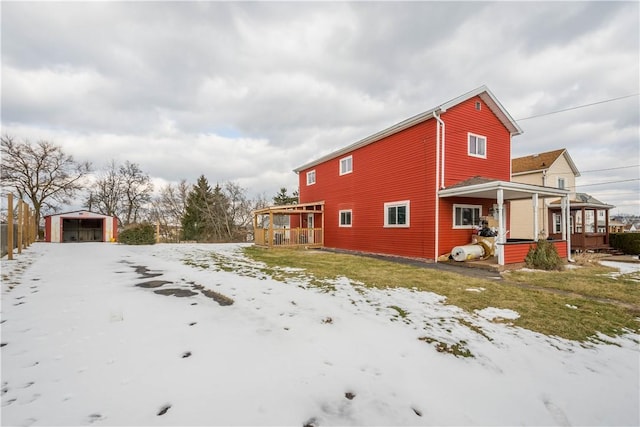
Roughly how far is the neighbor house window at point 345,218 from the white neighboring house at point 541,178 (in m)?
10.8

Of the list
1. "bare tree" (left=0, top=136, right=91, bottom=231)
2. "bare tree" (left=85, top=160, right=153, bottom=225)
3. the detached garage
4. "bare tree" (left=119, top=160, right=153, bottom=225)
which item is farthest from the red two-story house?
"bare tree" (left=85, top=160, right=153, bottom=225)

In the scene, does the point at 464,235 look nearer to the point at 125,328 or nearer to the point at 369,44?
the point at 369,44

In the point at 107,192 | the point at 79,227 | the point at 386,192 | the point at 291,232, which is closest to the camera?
the point at 386,192

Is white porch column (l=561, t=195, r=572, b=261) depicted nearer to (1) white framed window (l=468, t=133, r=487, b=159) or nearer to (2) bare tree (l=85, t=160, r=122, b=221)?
(1) white framed window (l=468, t=133, r=487, b=159)

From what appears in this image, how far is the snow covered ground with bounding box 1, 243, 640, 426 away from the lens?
1.89 meters

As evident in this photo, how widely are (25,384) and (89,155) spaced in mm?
35617

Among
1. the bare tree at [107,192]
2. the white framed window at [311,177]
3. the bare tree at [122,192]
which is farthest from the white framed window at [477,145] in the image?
the bare tree at [107,192]

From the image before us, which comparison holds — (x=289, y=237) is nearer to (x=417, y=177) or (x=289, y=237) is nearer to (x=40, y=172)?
(x=417, y=177)

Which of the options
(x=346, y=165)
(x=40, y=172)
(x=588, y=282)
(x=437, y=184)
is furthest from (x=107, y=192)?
(x=588, y=282)

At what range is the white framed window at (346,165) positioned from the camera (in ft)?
48.3

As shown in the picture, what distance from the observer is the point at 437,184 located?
10227 millimetres

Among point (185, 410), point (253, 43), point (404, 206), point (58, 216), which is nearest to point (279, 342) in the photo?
point (185, 410)

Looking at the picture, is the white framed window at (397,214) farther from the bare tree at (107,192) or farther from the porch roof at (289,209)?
the bare tree at (107,192)

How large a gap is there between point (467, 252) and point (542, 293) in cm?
416
